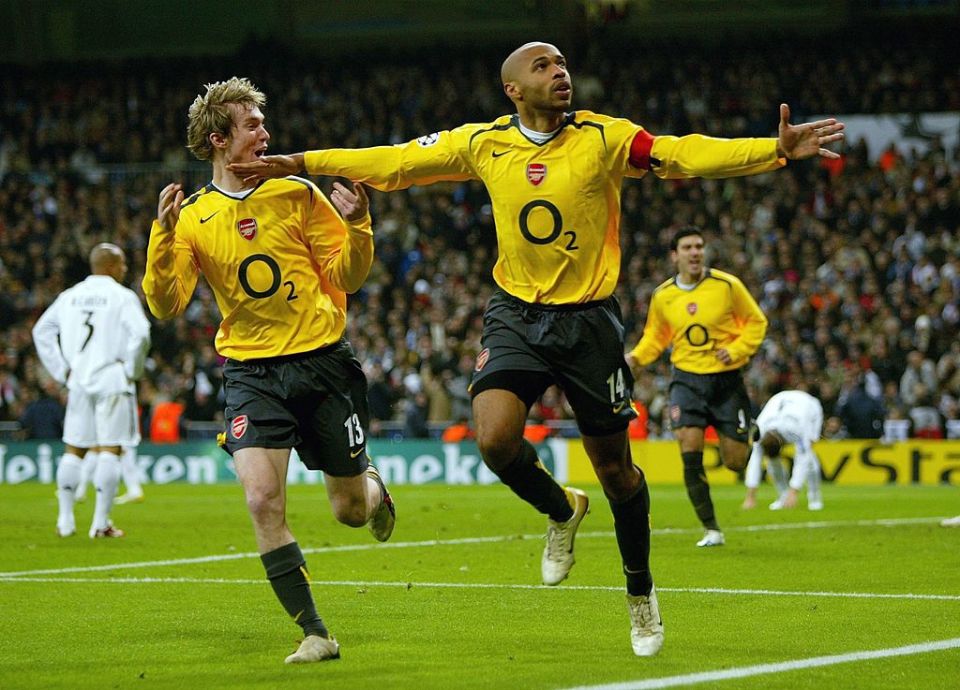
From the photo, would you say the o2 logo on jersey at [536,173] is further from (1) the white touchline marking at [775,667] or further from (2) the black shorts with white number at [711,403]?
(2) the black shorts with white number at [711,403]

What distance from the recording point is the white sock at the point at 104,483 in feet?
46.4

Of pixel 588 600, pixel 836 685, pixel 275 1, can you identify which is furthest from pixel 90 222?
pixel 836 685

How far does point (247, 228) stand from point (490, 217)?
2475 cm

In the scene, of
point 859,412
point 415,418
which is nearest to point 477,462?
point 415,418

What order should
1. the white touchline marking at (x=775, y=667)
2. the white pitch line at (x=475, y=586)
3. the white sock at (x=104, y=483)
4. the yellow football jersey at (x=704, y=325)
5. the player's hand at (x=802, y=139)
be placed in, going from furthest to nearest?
the white sock at (x=104, y=483) < the yellow football jersey at (x=704, y=325) < the white pitch line at (x=475, y=586) < the player's hand at (x=802, y=139) < the white touchline marking at (x=775, y=667)

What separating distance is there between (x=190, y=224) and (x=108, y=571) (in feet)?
14.8

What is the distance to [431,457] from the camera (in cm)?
2566

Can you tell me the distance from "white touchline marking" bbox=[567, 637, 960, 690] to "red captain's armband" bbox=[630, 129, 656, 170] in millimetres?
2167

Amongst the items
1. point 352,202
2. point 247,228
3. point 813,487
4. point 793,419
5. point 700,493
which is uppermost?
point 352,202

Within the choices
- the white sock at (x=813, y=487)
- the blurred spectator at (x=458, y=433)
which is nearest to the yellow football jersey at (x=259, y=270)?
the white sock at (x=813, y=487)

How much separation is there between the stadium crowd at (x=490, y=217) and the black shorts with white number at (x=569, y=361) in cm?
1782

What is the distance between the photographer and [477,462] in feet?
83.2

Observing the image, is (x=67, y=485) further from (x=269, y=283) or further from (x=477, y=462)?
(x=477, y=462)

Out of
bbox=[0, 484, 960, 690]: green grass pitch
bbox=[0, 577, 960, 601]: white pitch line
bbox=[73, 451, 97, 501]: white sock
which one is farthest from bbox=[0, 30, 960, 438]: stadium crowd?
bbox=[0, 577, 960, 601]: white pitch line
